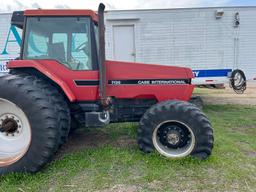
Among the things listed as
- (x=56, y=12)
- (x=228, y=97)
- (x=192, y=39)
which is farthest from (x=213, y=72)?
(x=56, y=12)

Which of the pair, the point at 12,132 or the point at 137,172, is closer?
the point at 137,172

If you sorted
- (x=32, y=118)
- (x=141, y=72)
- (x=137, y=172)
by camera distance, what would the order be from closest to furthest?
(x=32, y=118), (x=137, y=172), (x=141, y=72)

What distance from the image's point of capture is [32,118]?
3305 mm

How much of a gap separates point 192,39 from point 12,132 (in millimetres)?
5589

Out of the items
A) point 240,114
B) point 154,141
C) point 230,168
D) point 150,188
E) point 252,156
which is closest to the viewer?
point 150,188

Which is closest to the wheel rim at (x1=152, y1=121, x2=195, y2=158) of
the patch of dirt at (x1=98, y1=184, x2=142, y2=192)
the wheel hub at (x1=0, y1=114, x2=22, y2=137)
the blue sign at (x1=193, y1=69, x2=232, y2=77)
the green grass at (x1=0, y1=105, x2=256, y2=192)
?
the green grass at (x1=0, y1=105, x2=256, y2=192)

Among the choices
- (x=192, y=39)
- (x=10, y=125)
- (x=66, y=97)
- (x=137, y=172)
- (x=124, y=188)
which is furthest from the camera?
(x=192, y=39)

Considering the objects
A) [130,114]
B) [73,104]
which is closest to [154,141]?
[130,114]

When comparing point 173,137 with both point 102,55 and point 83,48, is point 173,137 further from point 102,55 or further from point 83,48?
point 83,48

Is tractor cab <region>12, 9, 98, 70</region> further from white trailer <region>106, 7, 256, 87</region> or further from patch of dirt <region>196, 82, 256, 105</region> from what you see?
patch of dirt <region>196, 82, 256, 105</region>

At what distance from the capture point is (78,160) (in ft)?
12.5

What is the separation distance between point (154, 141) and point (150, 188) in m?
0.80

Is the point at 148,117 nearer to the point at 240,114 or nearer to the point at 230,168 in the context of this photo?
the point at 230,168

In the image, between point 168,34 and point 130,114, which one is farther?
point 168,34
